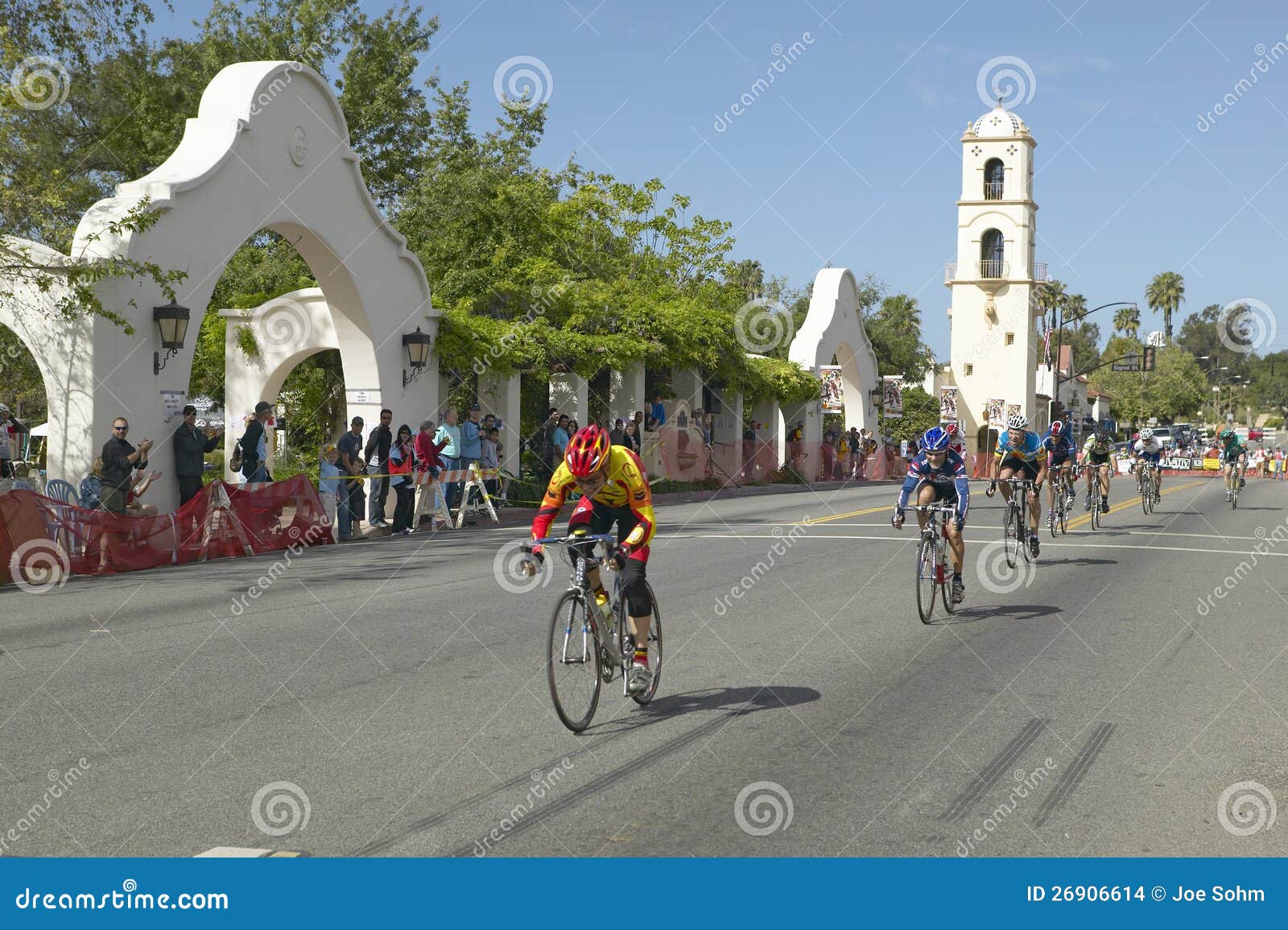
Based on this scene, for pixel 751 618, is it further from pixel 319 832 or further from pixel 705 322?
pixel 705 322

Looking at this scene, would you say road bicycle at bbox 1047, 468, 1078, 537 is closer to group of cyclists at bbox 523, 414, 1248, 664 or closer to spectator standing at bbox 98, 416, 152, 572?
group of cyclists at bbox 523, 414, 1248, 664

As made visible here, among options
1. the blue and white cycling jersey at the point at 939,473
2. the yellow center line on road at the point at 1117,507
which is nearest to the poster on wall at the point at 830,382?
the yellow center line on road at the point at 1117,507

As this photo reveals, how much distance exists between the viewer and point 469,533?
20.1 metres

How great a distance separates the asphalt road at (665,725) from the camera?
5285mm

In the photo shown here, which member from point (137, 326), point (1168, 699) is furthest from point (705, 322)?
point (1168, 699)

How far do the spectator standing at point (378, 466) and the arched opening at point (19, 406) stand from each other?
4710 mm

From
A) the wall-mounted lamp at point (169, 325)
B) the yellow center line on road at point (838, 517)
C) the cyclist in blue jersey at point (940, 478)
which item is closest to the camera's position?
the cyclist in blue jersey at point (940, 478)

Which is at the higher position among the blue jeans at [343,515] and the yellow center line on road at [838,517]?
the blue jeans at [343,515]

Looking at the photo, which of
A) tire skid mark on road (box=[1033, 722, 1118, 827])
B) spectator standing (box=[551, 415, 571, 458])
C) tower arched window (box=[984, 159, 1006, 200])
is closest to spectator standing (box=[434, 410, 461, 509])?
spectator standing (box=[551, 415, 571, 458])

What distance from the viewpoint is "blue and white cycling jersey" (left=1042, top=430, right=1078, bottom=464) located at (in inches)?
742

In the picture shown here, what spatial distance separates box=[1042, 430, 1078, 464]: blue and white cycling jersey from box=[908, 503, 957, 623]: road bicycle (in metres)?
7.96

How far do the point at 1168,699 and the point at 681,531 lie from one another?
12995mm

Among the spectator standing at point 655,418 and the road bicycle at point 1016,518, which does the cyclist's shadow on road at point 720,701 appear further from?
the spectator standing at point 655,418

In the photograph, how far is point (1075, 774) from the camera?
6.25m
